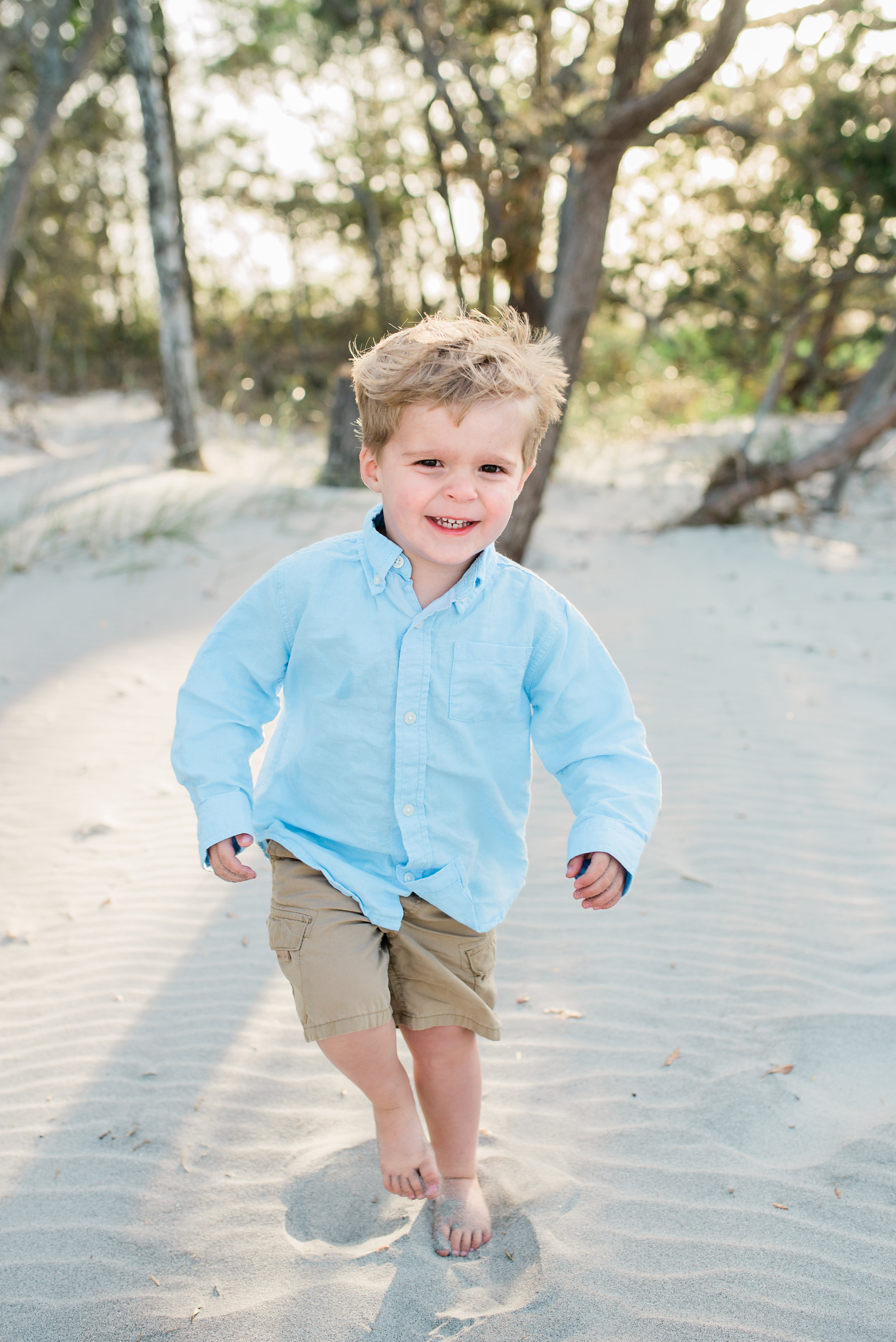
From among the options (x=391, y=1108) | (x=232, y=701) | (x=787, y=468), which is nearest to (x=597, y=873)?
(x=391, y=1108)

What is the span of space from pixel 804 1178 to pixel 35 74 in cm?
1333

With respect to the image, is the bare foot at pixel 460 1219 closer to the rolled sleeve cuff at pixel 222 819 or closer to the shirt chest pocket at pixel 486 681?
the rolled sleeve cuff at pixel 222 819

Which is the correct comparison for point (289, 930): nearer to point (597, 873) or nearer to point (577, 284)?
point (597, 873)

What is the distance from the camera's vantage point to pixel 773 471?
8.69m

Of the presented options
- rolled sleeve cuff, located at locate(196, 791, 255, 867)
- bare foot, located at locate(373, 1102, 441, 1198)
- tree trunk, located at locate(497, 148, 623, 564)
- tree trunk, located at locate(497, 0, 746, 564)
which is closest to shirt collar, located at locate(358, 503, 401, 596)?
rolled sleeve cuff, located at locate(196, 791, 255, 867)

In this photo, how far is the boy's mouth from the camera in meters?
1.60

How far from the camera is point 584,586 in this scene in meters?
6.71

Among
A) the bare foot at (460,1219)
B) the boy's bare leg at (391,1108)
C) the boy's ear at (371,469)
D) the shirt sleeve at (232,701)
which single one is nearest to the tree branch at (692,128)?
the boy's ear at (371,469)

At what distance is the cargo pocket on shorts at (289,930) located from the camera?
1.63m

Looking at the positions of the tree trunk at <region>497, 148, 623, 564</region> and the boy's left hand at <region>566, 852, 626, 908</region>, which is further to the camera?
the tree trunk at <region>497, 148, 623, 564</region>

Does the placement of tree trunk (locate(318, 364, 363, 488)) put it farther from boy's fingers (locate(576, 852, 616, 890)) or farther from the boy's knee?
boy's fingers (locate(576, 852, 616, 890))

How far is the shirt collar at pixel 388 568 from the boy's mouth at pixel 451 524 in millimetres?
66

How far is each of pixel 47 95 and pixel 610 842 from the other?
1124 centimetres

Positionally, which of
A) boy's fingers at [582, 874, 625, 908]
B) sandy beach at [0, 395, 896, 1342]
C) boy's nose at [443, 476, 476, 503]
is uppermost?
boy's nose at [443, 476, 476, 503]
